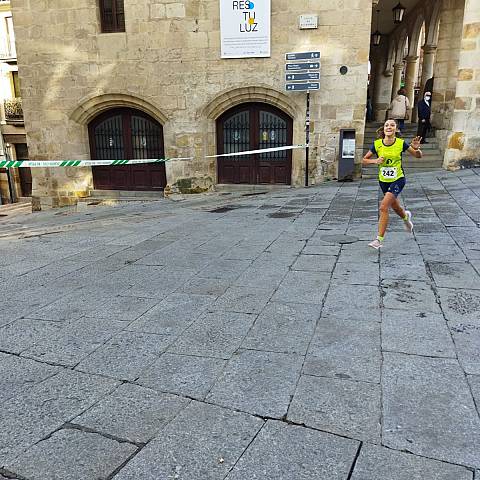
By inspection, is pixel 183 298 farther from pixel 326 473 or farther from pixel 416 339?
pixel 326 473

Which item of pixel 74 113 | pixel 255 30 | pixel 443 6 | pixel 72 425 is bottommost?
pixel 72 425

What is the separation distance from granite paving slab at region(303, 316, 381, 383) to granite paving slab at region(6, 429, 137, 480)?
50.2 inches

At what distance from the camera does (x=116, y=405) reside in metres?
2.57

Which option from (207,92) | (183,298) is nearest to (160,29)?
(207,92)

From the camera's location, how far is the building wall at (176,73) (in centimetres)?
1096

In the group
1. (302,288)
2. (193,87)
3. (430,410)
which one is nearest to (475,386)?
(430,410)

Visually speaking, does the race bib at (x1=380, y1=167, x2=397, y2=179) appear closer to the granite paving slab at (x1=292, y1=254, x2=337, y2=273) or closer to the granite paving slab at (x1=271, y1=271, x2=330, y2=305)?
the granite paving slab at (x1=292, y1=254, x2=337, y2=273)

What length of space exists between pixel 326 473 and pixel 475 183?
9.57 m

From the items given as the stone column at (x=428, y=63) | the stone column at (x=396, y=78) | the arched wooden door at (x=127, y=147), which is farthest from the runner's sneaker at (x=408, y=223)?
the stone column at (x=396, y=78)

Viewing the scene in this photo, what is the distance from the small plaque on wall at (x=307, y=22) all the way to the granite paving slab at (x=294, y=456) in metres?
10.7

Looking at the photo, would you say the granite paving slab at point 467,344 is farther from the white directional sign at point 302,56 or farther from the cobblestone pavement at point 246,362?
the white directional sign at point 302,56

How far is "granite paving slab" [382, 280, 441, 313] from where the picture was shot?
150 inches

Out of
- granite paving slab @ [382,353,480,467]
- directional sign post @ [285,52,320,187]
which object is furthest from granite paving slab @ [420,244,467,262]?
directional sign post @ [285,52,320,187]

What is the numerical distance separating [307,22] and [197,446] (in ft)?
36.0
